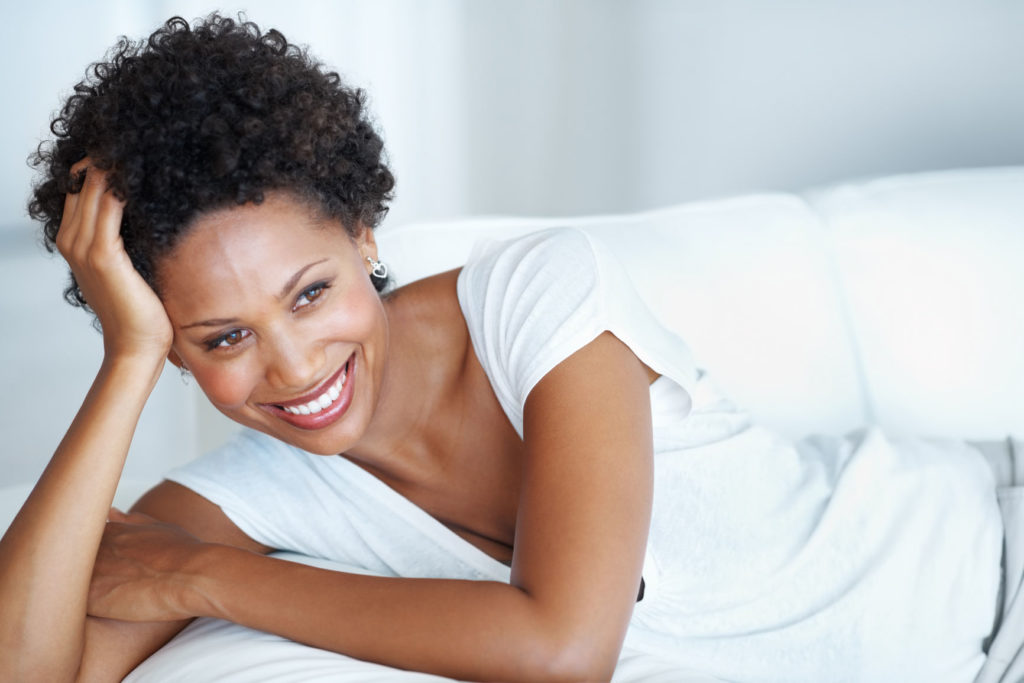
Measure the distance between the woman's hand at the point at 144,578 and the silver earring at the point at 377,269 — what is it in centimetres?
41

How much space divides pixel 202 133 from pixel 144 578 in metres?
0.54

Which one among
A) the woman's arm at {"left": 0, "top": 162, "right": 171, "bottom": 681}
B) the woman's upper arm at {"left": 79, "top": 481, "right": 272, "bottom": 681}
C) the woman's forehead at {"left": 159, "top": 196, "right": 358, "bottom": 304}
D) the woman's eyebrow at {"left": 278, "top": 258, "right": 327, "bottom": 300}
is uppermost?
the woman's forehead at {"left": 159, "top": 196, "right": 358, "bottom": 304}

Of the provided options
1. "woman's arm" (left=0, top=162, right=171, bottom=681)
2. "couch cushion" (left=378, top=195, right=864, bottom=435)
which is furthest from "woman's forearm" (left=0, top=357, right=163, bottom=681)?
"couch cushion" (left=378, top=195, right=864, bottom=435)

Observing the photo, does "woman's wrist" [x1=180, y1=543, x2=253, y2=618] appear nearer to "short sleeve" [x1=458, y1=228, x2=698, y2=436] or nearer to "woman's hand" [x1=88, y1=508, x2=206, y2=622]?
"woman's hand" [x1=88, y1=508, x2=206, y2=622]

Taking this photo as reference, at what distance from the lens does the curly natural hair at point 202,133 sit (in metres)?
1.12

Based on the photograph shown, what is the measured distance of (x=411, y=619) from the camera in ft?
3.67

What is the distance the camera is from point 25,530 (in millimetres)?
1182

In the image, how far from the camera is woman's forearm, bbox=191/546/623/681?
107 cm

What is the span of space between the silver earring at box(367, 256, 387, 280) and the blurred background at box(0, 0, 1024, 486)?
0.74 meters

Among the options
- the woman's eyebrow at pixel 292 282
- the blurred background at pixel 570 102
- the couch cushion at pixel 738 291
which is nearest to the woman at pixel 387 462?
the woman's eyebrow at pixel 292 282

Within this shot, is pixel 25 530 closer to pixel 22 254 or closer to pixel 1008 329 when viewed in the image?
pixel 22 254

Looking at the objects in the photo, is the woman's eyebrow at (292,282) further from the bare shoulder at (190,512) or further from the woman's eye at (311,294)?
the bare shoulder at (190,512)

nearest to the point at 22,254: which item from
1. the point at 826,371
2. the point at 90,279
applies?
the point at 90,279

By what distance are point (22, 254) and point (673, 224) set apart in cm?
135
